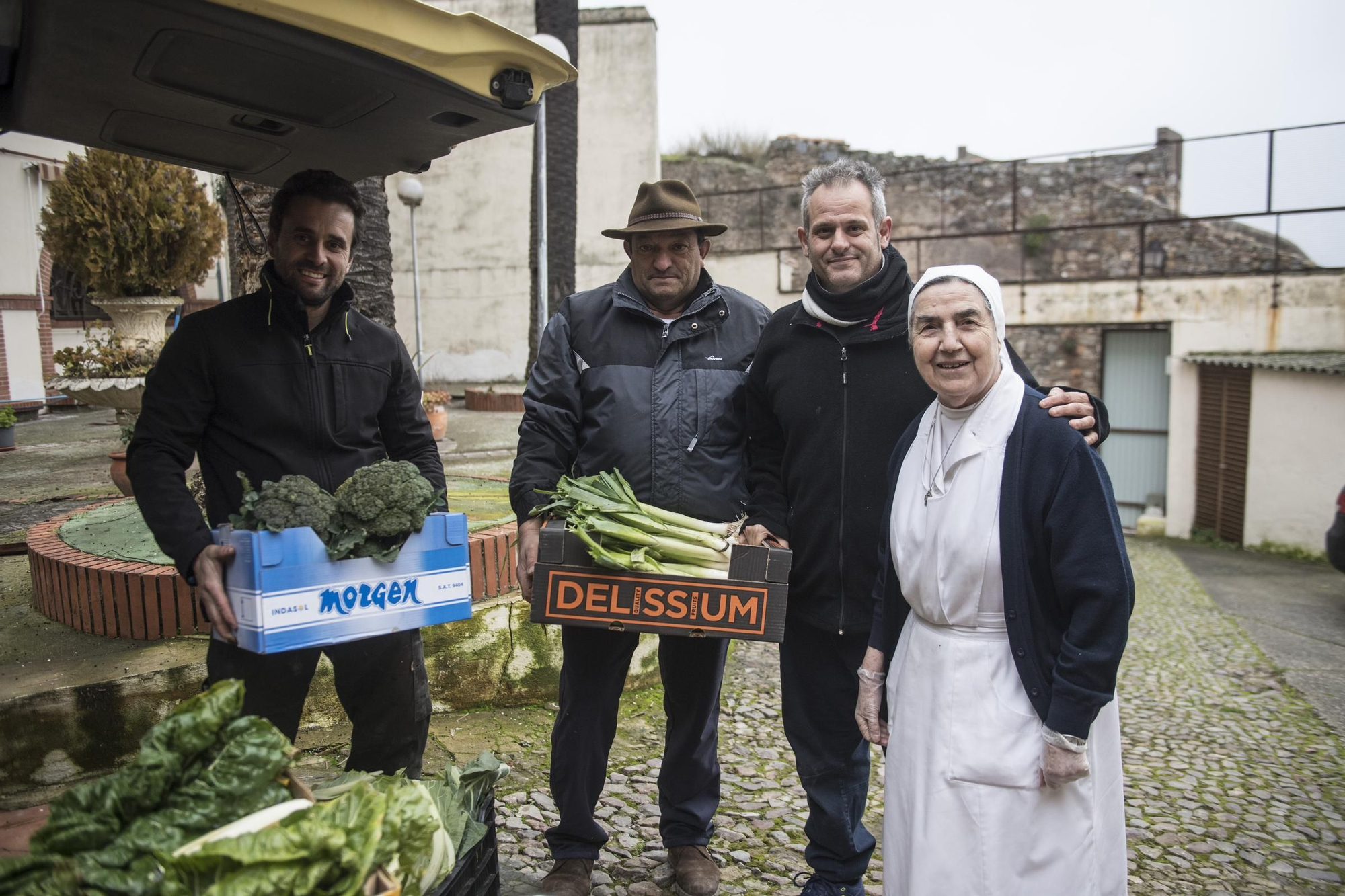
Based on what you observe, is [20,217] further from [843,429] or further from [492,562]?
[843,429]

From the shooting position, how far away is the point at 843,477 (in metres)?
2.90

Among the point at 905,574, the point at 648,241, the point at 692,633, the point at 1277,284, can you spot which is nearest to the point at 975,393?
the point at 905,574

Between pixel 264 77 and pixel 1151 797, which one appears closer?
pixel 264 77

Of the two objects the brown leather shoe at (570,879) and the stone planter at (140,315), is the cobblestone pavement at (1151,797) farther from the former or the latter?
the stone planter at (140,315)

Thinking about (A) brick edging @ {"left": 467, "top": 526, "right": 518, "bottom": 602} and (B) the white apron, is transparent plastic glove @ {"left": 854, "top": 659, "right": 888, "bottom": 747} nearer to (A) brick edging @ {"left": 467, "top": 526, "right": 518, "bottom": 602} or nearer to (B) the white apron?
(B) the white apron

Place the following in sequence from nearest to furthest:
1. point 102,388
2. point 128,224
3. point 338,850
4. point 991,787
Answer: point 338,850, point 991,787, point 102,388, point 128,224

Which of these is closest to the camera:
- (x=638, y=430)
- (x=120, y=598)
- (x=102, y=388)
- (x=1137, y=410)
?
(x=638, y=430)

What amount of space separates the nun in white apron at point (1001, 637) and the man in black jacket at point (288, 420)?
62.4 inches

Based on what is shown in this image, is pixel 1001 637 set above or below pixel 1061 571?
below

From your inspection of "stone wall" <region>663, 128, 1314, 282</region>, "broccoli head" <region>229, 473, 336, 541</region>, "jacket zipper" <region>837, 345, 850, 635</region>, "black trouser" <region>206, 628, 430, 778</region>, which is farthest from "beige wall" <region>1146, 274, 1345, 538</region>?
"broccoli head" <region>229, 473, 336, 541</region>

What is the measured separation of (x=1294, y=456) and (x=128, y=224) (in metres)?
14.1

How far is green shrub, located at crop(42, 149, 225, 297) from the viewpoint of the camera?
7.46 metres

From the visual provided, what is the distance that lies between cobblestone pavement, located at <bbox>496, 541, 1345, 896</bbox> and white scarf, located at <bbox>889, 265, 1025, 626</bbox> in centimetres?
150

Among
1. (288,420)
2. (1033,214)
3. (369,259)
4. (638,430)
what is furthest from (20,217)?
(1033,214)
